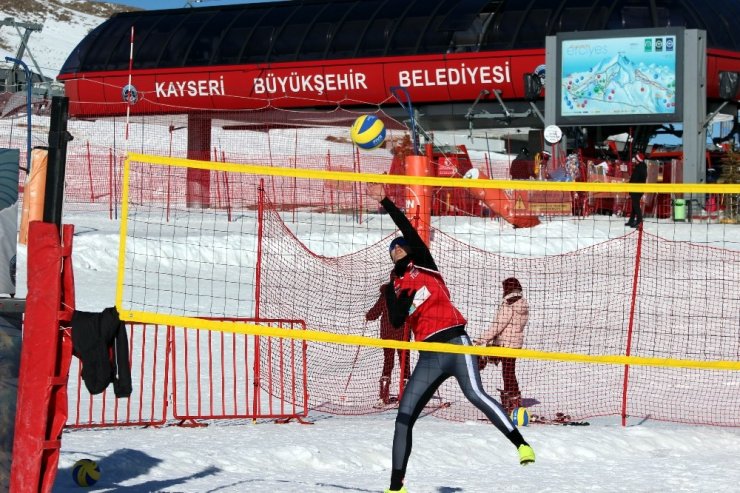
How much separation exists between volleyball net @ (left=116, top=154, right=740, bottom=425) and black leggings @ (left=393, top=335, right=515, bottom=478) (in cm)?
16

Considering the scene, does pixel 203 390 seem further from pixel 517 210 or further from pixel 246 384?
pixel 517 210

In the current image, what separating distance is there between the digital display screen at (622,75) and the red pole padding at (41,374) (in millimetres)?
21063

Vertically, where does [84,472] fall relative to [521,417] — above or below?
below

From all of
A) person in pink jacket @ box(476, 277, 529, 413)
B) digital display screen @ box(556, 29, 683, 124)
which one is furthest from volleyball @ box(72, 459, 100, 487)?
digital display screen @ box(556, 29, 683, 124)

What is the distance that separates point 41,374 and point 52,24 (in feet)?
390

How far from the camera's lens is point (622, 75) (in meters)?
26.1

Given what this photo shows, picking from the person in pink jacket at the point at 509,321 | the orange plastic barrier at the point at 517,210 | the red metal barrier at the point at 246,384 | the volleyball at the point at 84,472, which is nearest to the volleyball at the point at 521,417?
the person in pink jacket at the point at 509,321

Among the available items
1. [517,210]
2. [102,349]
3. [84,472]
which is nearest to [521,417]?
[84,472]

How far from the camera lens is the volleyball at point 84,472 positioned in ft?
25.3

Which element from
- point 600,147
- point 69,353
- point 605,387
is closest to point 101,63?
point 600,147

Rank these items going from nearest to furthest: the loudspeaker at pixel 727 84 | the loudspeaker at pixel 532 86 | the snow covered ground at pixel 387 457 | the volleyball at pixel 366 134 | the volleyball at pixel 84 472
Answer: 1. the volleyball at pixel 84 472
2. the snow covered ground at pixel 387 457
3. the volleyball at pixel 366 134
4. the loudspeaker at pixel 727 84
5. the loudspeaker at pixel 532 86

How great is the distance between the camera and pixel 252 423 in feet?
35.2

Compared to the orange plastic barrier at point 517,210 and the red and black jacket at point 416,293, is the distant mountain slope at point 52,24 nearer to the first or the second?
the orange plastic barrier at point 517,210

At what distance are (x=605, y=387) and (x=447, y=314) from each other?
6201 millimetres
